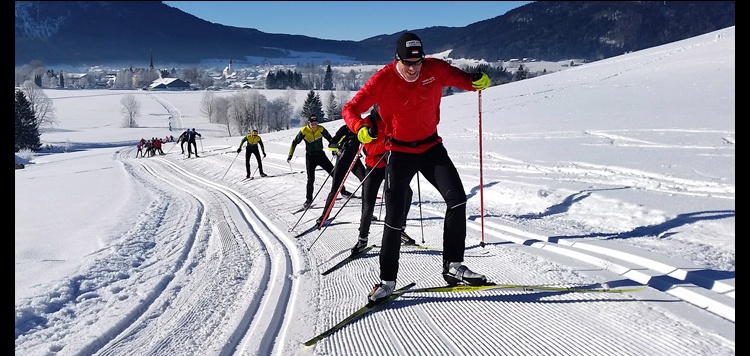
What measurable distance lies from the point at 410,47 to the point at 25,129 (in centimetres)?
7060

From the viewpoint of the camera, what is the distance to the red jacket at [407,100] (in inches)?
167

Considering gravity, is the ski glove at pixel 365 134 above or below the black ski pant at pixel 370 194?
above

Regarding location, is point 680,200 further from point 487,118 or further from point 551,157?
point 487,118

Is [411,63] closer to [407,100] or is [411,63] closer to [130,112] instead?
[407,100]

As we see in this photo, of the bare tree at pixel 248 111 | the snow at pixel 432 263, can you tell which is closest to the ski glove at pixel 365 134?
the snow at pixel 432 263

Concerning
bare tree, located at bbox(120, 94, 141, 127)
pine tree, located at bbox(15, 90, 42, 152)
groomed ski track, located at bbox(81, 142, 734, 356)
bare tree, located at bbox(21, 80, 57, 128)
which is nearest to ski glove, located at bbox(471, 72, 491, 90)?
groomed ski track, located at bbox(81, 142, 734, 356)

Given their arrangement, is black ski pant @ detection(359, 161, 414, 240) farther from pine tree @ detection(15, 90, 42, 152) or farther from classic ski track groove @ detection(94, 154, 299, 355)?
pine tree @ detection(15, 90, 42, 152)

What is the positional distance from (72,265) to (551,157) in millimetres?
10467

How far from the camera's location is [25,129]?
60.0m

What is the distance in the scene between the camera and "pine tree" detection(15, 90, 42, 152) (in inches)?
2339

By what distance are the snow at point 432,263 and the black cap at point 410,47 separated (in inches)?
77.5

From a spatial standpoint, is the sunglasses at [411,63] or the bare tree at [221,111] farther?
the bare tree at [221,111]

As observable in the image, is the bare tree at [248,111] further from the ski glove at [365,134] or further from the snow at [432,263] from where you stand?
the ski glove at [365,134]

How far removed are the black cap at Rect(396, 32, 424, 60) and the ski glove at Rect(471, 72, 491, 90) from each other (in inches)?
26.1
